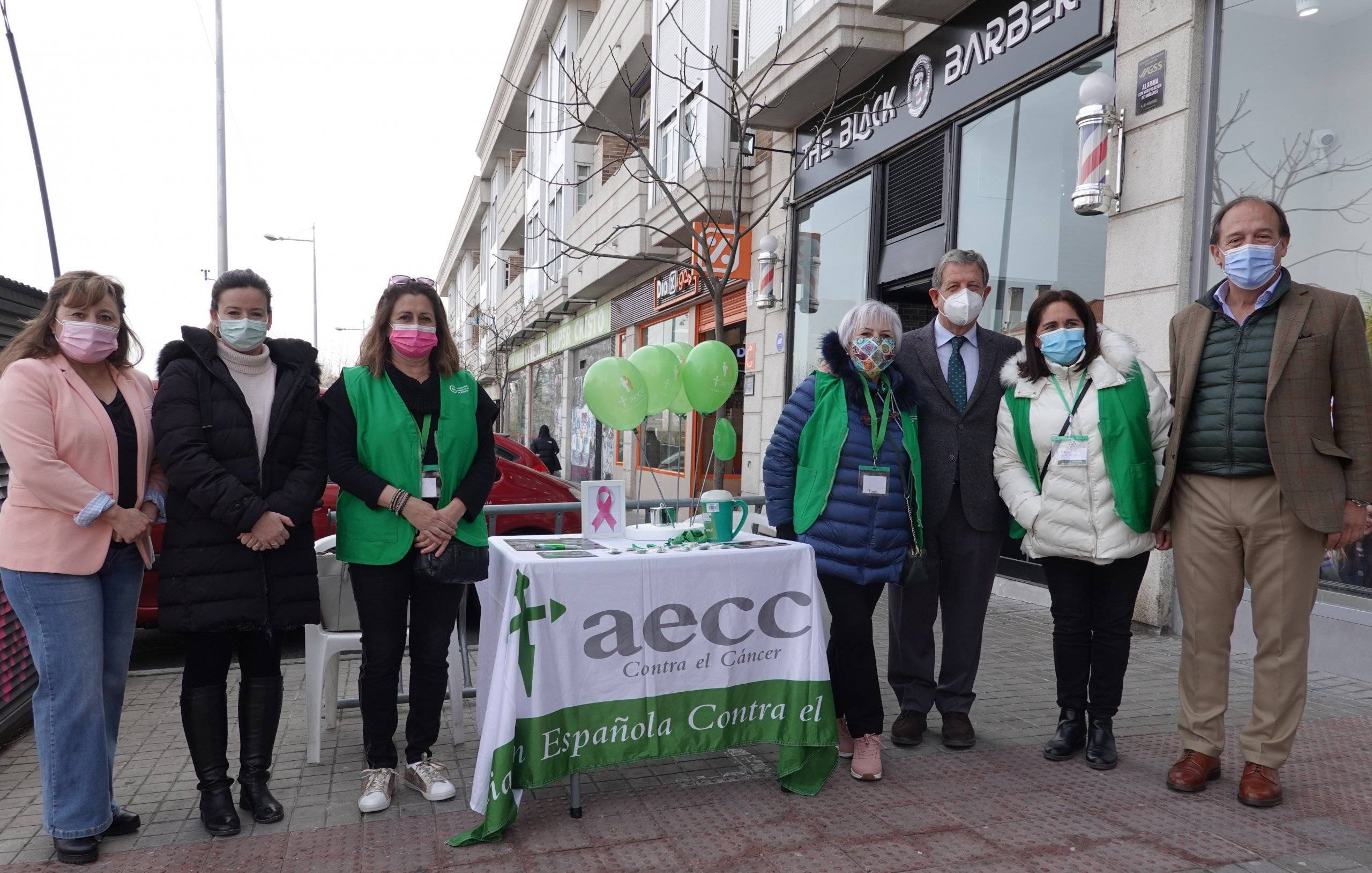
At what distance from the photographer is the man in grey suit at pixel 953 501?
3.97 metres

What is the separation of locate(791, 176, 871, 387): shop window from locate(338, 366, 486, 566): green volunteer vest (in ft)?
24.4

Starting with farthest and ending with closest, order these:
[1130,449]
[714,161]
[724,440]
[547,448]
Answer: [547,448] → [714,161] → [724,440] → [1130,449]

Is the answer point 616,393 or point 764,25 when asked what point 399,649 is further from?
point 764,25

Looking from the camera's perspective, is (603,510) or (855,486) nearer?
(855,486)

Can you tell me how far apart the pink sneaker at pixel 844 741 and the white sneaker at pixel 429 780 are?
1.59 meters

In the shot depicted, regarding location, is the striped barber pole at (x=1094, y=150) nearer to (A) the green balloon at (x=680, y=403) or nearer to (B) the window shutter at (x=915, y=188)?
(B) the window shutter at (x=915, y=188)

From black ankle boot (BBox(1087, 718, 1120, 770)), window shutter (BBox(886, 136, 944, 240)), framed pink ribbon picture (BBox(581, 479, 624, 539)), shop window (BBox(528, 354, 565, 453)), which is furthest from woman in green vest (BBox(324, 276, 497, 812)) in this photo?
shop window (BBox(528, 354, 565, 453))

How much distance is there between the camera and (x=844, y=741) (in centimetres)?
393

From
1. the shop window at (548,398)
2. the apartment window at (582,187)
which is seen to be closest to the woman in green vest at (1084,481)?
the apartment window at (582,187)

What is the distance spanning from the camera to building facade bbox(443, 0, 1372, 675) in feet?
18.2

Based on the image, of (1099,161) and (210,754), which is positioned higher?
(1099,161)

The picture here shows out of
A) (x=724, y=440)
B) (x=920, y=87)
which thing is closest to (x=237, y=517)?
(x=724, y=440)

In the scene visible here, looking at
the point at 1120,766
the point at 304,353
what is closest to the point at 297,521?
the point at 304,353

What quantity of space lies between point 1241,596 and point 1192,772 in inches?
27.5
